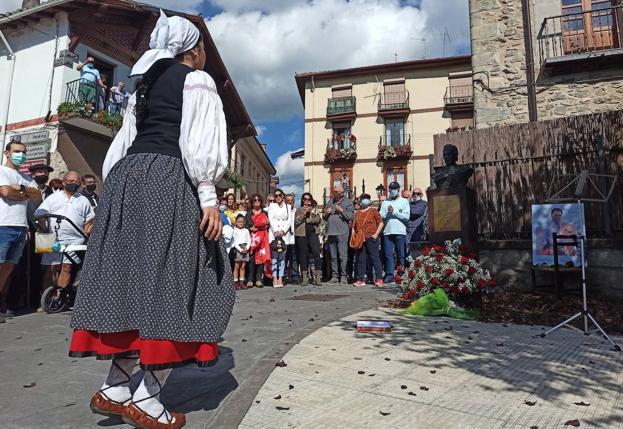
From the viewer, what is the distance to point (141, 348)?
1.97 m

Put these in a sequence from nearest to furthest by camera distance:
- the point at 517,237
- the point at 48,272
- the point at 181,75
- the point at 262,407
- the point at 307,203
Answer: the point at 181,75 < the point at 262,407 < the point at 48,272 < the point at 517,237 < the point at 307,203

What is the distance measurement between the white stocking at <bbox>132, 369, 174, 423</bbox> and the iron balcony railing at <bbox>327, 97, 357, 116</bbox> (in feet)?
115

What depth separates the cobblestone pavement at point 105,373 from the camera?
2.24m

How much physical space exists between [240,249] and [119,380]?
6.55m

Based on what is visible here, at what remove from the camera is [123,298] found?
6.71 ft

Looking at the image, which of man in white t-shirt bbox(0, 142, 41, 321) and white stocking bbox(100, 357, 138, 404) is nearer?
white stocking bbox(100, 357, 138, 404)

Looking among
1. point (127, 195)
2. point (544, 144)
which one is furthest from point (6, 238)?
point (544, 144)

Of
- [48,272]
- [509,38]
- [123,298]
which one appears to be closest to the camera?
[123,298]

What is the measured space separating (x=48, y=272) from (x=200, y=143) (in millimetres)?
5532

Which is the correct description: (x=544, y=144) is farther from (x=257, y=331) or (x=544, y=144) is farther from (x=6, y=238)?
(x=6, y=238)

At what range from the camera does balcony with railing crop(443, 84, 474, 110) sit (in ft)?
110

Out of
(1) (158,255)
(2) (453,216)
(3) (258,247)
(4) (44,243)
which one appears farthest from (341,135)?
(1) (158,255)

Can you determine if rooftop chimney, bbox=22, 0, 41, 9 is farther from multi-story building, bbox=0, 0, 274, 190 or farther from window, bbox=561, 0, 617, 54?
window, bbox=561, 0, 617, 54

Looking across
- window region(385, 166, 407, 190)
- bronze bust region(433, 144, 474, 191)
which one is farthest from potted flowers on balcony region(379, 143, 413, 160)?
bronze bust region(433, 144, 474, 191)
